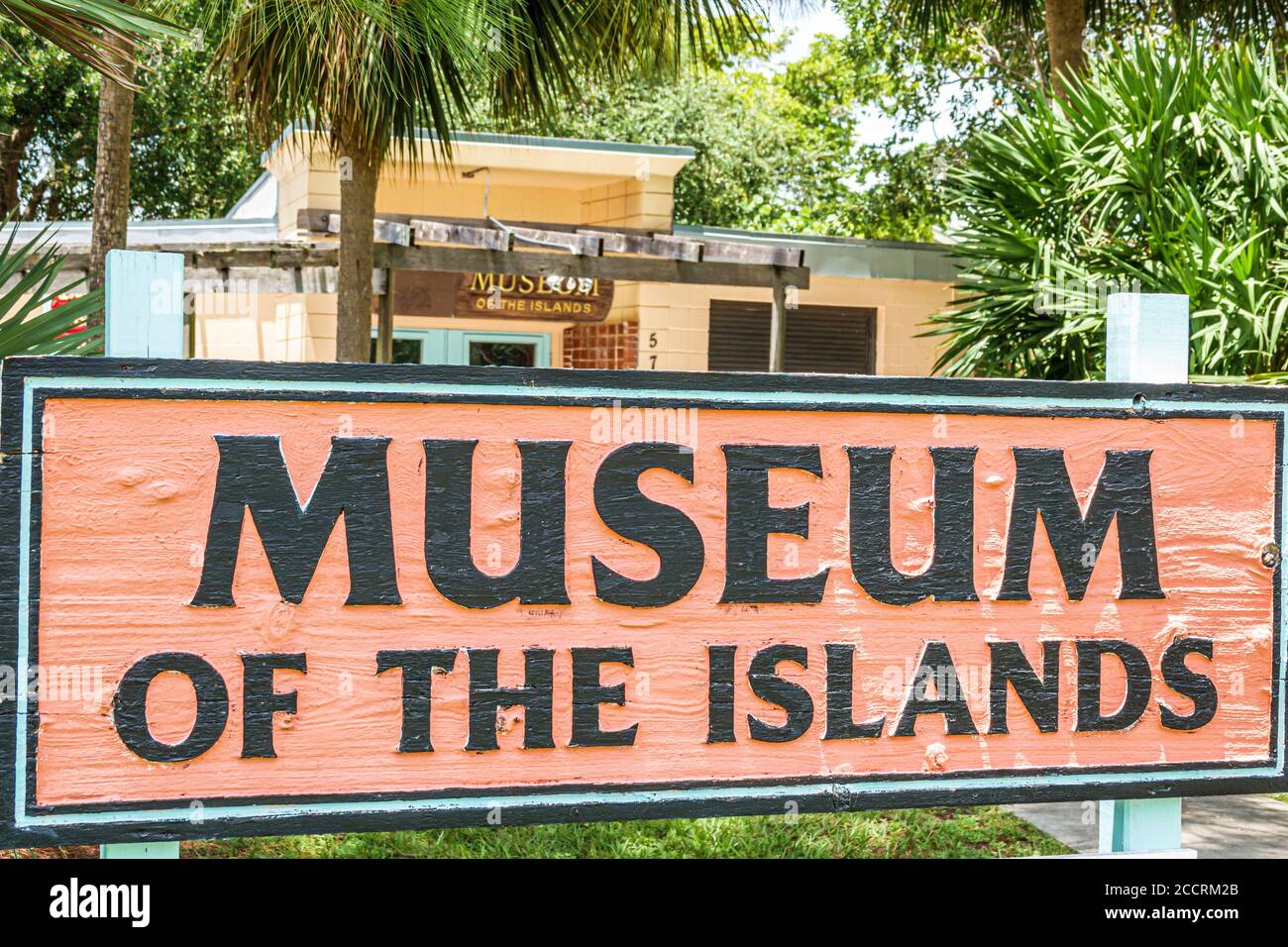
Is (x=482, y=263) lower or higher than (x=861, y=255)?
lower

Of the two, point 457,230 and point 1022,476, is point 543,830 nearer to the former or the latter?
point 1022,476

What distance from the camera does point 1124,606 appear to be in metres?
2.57

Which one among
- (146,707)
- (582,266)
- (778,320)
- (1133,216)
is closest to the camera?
(146,707)

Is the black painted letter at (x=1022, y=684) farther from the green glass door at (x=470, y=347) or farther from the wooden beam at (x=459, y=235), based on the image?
the green glass door at (x=470, y=347)

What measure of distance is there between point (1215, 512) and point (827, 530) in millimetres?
856

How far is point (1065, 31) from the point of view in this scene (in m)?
10.1

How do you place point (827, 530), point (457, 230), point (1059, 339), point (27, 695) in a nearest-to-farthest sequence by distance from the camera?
point (27, 695) → point (827, 530) → point (1059, 339) → point (457, 230)

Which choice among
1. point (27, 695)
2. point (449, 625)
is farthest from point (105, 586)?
point (449, 625)

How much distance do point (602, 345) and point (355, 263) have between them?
664 cm

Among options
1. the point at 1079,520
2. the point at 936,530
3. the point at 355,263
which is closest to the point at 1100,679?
the point at 1079,520

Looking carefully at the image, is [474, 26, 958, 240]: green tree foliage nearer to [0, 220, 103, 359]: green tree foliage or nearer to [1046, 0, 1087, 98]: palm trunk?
[1046, 0, 1087, 98]: palm trunk

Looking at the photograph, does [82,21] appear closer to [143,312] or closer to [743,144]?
[143,312]

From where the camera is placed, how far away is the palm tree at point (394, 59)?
5941 millimetres

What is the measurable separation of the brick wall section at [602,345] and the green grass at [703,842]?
8.94 metres
